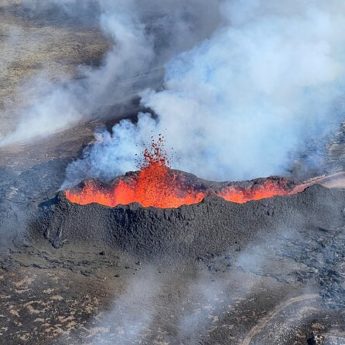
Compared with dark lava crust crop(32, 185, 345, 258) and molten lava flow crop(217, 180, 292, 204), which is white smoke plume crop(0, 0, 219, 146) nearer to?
dark lava crust crop(32, 185, 345, 258)

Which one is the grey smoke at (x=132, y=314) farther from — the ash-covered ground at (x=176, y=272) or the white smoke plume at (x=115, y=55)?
the white smoke plume at (x=115, y=55)

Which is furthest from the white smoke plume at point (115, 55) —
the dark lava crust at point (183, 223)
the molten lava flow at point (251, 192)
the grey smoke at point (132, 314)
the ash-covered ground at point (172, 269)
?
the grey smoke at point (132, 314)

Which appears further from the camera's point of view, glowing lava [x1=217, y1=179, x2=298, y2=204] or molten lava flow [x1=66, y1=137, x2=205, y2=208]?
glowing lava [x1=217, y1=179, x2=298, y2=204]

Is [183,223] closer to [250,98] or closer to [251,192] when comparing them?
[251,192]

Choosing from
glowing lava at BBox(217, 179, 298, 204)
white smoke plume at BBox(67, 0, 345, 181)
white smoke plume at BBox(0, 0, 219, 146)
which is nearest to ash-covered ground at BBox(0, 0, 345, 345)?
glowing lava at BBox(217, 179, 298, 204)

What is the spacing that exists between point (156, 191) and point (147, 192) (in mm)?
332

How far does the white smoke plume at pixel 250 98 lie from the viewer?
24.6 metres

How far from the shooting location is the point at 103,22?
A: 144 ft

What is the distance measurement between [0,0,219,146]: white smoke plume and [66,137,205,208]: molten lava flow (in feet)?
30.7

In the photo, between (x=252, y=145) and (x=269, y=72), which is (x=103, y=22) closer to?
(x=269, y=72)

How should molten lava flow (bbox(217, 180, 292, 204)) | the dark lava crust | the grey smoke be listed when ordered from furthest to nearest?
molten lava flow (bbox(217, 180, 292, 204))
the dark lava crust
the grey smoke

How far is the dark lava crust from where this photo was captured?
1959 centimetres

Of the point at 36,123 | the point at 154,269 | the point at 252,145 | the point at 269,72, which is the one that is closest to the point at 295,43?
the point at 269,72

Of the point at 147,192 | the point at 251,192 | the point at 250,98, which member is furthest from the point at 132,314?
the point at 250,98
